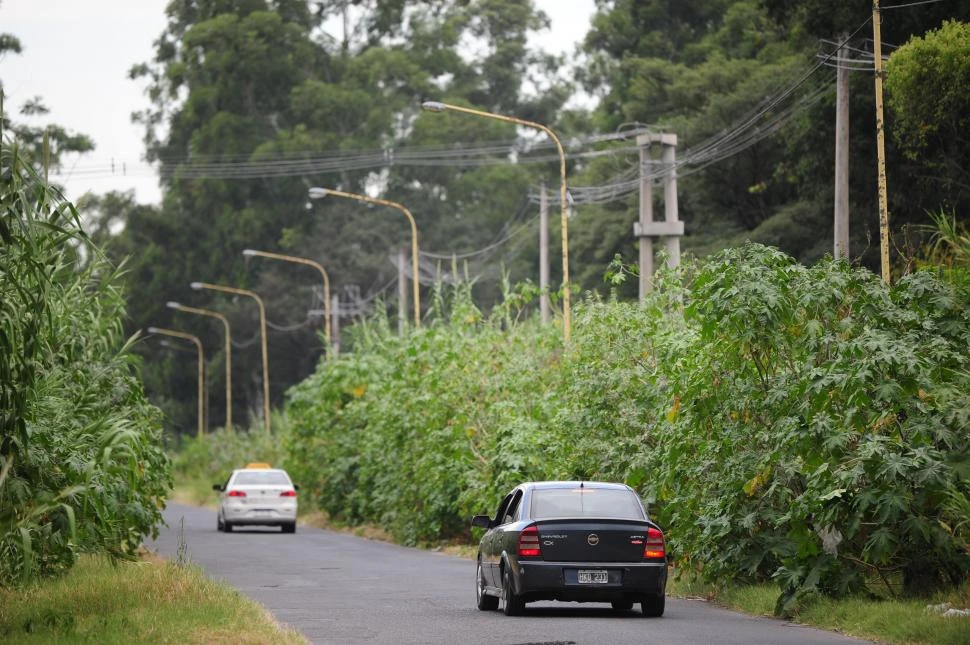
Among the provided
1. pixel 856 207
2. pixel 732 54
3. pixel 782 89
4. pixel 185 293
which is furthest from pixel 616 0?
pixel 856 207

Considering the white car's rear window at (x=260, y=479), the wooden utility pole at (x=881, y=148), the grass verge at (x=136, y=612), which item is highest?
the wooden utility pole at (x=881, y=148)

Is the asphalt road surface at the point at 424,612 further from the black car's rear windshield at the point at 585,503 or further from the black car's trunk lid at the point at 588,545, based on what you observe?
the black car's rear windshield at the point at 585,503

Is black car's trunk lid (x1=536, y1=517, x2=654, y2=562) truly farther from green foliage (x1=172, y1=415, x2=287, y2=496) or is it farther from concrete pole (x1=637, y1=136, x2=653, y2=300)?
green foliage (x1=172, y1=415, x2=287, y2=496)

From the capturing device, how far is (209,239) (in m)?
90.2

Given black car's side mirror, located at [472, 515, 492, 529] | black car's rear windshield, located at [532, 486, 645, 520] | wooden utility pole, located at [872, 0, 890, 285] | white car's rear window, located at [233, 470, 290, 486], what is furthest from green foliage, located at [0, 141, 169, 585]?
white car's rear window, located at [233, 470, 290, 486]

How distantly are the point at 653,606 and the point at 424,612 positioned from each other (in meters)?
2.53

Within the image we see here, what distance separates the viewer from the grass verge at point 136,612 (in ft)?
47.9

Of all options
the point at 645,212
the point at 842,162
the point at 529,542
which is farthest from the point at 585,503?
the point at 645,212

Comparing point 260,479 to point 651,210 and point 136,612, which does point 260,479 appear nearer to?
point 651,210

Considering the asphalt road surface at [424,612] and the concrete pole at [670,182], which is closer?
the asphalt road surface at [424,612]

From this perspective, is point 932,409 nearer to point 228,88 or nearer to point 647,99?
point 647,99

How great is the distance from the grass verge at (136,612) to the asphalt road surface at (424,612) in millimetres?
893

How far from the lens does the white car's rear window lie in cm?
4528

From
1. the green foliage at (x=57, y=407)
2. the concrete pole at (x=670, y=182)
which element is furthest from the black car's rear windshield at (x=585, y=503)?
the concrete pole at (x=670, y=182)
